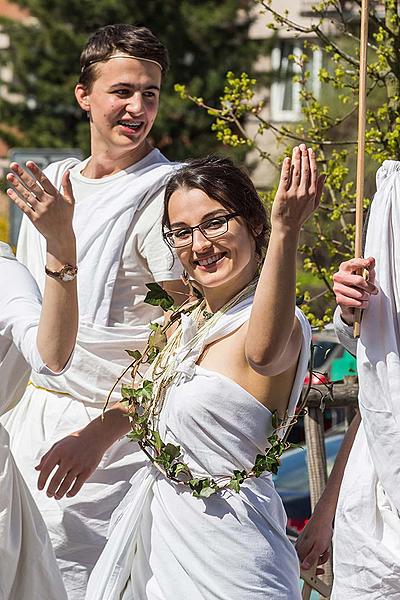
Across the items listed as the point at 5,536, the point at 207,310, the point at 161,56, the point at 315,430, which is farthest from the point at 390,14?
the point at 5,536

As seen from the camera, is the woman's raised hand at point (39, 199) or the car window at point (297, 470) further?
the car window at point (297, 470)

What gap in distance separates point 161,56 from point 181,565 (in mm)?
1981

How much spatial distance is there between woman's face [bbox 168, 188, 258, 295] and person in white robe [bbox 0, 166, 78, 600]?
299 millimetres

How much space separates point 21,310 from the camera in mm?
3688

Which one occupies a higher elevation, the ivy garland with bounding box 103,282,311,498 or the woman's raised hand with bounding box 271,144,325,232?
the woman's raised hand with bounding box 271,144,325,232

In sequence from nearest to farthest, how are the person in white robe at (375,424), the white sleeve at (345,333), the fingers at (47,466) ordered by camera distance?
the person in white robe at (375,424), the white sleeve at (345,333), the fingers at (47,466)

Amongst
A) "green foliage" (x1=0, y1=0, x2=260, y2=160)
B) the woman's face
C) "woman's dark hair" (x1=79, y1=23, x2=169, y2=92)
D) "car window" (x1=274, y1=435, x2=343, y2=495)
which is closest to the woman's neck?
the woman's face

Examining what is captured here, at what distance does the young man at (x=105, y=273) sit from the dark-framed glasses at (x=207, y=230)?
794mm

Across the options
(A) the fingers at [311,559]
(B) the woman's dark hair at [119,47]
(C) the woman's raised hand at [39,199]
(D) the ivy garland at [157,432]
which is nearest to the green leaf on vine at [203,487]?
(D) the ivy garland at [157,432]

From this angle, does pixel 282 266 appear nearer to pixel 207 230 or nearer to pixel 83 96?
pixel 207 230

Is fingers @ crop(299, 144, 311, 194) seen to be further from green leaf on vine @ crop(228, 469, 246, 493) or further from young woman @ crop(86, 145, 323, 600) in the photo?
green leaf on vine @ crop(228, 469, 246, 493)

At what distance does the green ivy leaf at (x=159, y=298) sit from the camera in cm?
407

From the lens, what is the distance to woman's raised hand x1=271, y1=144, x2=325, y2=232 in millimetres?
3002

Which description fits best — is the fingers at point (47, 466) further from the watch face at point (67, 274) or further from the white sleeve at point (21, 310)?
the watch face at point (67, 274)
